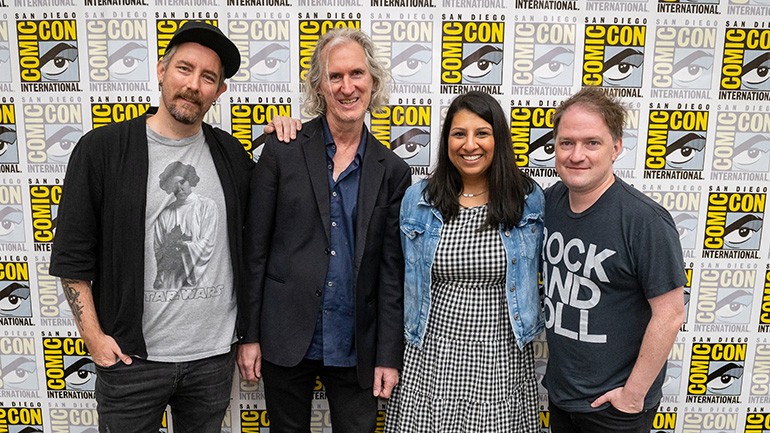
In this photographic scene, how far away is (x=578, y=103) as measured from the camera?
151 cm

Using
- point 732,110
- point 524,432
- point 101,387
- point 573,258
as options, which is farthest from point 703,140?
point 101,387

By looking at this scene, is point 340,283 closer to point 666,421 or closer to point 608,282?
point 608,282

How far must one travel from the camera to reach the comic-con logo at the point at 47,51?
2.12 meters

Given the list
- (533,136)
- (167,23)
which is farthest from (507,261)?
(167,23)

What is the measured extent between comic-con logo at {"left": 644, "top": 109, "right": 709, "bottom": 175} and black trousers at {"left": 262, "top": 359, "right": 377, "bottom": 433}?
1.66 meters

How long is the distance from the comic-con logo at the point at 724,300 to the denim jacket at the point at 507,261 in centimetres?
110

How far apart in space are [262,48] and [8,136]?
4.08 feet

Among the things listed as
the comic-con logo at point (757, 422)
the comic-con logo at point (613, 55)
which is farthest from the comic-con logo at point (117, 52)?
the comic-con logo at point (757, 422)

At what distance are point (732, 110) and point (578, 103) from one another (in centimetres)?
123

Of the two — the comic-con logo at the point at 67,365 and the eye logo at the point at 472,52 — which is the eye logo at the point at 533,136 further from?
the comic-con logo at the point at 67,365

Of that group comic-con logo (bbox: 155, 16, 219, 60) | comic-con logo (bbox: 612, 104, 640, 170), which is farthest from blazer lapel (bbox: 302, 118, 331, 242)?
comic-con logo (bbox: 612, 104, 640, 170)

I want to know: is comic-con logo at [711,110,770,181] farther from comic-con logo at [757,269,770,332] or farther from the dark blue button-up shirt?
the dark blue button-up shirt

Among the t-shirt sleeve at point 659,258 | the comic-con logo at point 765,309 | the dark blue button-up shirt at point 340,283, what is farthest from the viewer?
the comic-con logo at point 765,309

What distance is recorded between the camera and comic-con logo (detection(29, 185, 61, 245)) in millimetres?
2215
